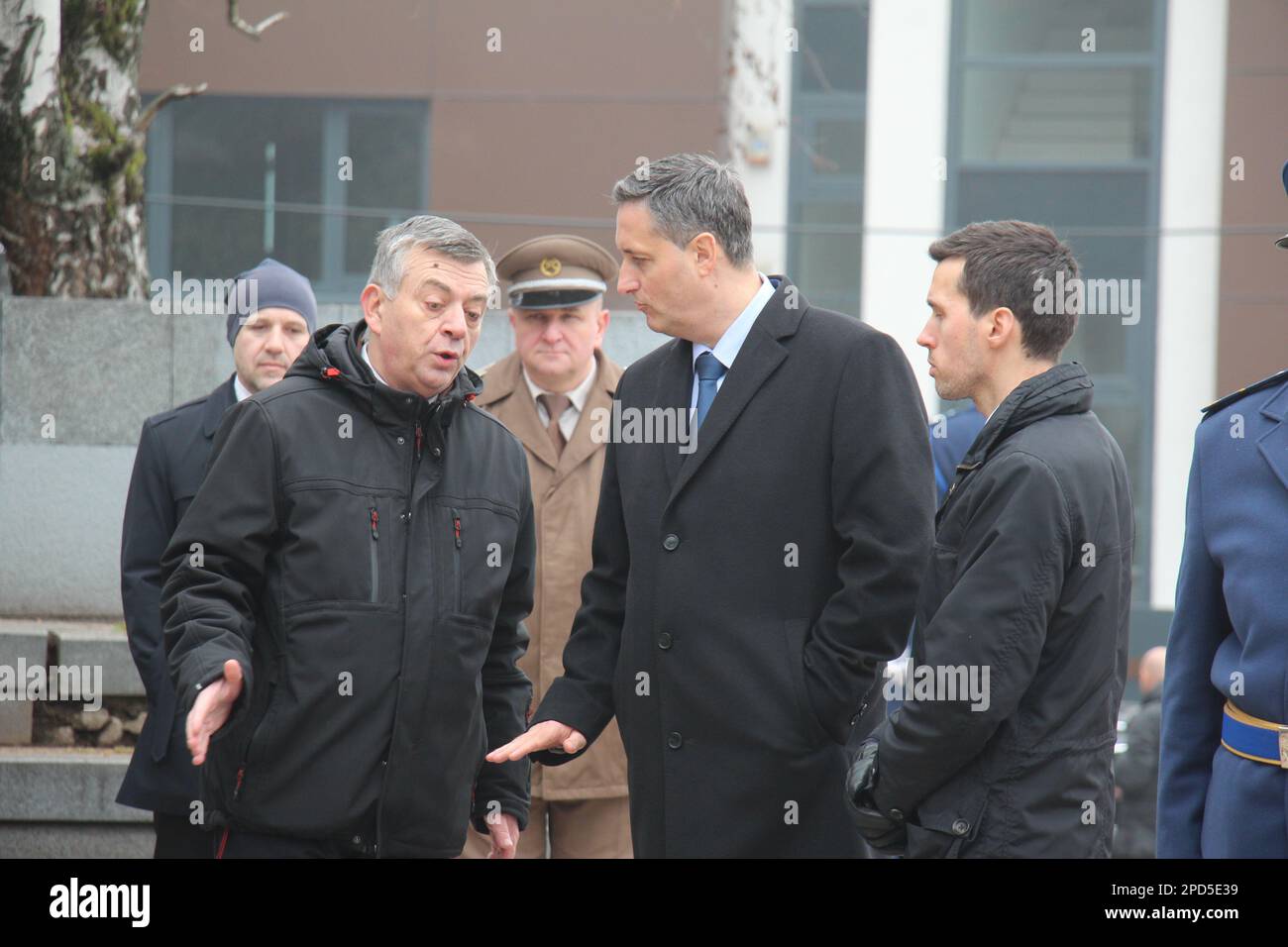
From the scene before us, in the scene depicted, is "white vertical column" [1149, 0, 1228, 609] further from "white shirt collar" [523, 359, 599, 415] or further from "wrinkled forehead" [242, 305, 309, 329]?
"wrinkled forehead" [242, 305, 309, 329]

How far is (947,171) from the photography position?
13180 mm

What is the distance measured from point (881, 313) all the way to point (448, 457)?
9.82 metres

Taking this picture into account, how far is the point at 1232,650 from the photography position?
9.27ft

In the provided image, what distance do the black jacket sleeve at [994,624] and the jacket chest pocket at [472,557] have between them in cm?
91

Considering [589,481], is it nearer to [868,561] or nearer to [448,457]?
[448,457]

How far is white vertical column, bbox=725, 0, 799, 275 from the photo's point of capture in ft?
41.0

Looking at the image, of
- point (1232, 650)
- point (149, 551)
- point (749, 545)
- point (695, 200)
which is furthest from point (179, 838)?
point (1232, 650)

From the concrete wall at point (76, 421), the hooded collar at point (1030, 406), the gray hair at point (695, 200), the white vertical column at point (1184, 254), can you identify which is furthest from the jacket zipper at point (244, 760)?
the white vertical column at point (1184, 254)

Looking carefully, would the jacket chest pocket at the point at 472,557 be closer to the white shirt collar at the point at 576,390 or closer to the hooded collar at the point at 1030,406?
the hooded collar at the point at 1030,406

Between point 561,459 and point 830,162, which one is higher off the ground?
point 830,162

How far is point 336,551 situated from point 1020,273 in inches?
57.0

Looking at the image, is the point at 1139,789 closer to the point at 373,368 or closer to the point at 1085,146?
the point at 373,368
